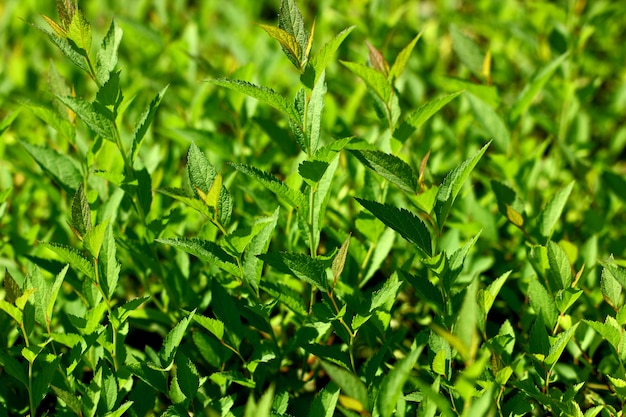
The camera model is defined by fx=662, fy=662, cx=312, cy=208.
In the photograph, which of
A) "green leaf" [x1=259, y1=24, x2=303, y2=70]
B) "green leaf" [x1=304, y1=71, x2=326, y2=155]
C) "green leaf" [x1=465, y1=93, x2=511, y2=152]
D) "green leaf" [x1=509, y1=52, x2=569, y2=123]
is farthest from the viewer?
"green leaf" [x1=465, y1=93, x2=511, y2=152]

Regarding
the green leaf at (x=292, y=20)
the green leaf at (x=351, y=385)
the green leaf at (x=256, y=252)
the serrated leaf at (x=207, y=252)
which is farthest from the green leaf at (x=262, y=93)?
the green leaf at (x=351, y=385)

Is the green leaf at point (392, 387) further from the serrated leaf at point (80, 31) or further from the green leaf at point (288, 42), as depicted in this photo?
the serrated leaf at point (80, 31)

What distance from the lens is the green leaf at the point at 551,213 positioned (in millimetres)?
1642

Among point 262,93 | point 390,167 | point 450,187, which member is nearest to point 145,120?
point 262,93

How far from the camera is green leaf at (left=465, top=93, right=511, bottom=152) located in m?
1.99

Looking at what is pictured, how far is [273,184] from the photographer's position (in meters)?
1.37

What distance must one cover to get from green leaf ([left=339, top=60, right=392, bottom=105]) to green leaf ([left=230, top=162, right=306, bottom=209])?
1.04 feet

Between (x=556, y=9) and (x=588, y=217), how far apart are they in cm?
84

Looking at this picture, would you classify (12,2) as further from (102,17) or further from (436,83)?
(436,83)

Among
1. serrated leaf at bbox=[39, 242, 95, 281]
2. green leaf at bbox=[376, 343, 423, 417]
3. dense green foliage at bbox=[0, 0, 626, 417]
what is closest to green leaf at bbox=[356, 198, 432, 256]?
dense green foliage at bbox=[0, 0, 626, 417]

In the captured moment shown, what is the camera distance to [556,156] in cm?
231

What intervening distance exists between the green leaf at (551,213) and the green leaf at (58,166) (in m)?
1.20

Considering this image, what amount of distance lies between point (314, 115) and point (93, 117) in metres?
0.51

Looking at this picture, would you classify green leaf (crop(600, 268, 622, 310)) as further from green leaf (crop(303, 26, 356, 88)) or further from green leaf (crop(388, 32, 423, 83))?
green leaf (crop(303, 26, 356, 88))
